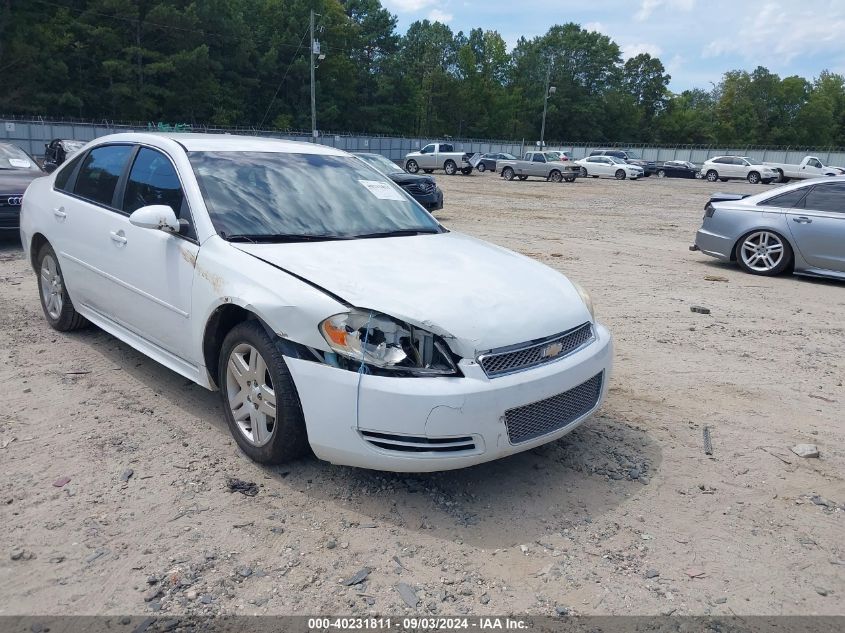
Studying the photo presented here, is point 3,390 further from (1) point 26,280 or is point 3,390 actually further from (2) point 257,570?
(1) point 26,280

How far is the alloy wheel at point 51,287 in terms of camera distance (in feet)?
18.1

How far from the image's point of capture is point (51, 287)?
18.7ft

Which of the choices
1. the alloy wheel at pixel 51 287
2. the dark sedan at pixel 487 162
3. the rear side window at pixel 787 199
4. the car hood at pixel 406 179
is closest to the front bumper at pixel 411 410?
the alloy wheel at pixel 51 287

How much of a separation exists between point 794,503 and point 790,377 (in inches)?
85.8

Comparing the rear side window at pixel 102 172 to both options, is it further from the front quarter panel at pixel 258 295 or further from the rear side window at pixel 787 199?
the rear side window at pixel 787 199

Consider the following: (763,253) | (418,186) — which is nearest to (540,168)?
(418,186)

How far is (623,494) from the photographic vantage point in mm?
3463

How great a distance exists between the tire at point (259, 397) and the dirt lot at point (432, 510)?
0.53ft

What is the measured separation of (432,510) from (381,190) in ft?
7.77

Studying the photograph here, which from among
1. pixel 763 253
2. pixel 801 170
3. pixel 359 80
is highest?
pixel 359 80

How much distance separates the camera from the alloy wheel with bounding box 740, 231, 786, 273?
9.38 metres

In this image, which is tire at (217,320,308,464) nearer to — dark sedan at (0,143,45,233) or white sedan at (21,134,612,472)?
white sedan at (21,134,612,472)

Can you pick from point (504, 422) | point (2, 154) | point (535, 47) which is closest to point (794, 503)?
point (504, 422)

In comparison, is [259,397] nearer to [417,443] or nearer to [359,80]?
[417,443]
